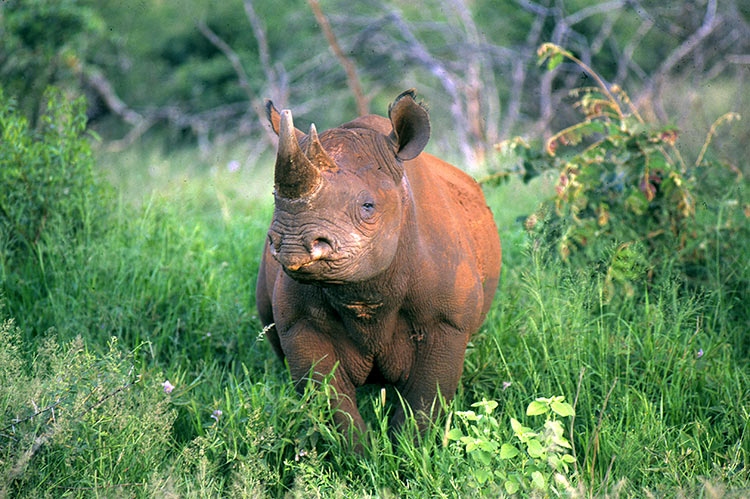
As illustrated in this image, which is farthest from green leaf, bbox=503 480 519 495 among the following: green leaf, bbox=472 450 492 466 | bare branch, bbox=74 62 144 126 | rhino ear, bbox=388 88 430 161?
bare branch, bbox=74 62 144 126

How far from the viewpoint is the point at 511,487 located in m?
2.84

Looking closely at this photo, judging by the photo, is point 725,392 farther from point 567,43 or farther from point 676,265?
point 567,43

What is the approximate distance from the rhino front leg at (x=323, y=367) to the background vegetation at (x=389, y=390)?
0.10 meters

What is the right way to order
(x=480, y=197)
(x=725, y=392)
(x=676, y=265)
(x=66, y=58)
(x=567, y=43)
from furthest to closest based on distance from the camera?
(x=567, y=43) → (x=66, y=58) → (x=676, y=265) → (x=480, y=197) → (x=725, y=392)

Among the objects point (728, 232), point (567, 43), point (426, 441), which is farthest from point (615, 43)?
point (426, 441)

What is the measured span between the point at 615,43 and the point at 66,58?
7.74 metres

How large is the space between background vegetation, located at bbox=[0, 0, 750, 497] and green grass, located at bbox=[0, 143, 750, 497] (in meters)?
0.02

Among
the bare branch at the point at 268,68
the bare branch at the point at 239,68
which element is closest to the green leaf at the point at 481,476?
the bare branch at the point at 239,68

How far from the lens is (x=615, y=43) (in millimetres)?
11344

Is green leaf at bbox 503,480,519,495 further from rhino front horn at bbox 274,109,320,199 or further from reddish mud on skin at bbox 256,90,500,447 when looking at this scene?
rhino front horn at bbox 274,109,320,199

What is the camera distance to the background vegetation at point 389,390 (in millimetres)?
3229

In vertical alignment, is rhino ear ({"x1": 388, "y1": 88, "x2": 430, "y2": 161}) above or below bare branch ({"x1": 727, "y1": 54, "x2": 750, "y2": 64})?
above

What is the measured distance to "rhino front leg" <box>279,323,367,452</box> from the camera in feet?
11.5

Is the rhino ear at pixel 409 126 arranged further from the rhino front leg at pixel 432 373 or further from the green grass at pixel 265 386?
the green grass at pixel 265 386
